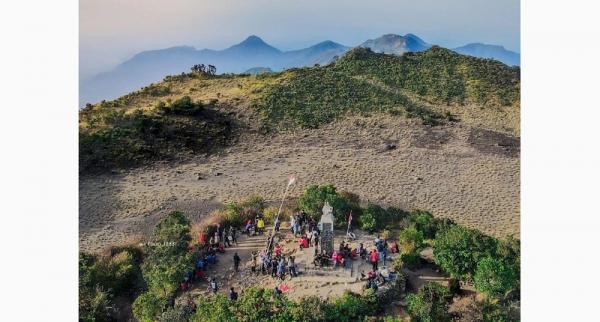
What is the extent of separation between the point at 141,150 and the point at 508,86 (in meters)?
22.6

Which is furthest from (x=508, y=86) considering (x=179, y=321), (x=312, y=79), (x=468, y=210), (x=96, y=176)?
(x=179, y=321)

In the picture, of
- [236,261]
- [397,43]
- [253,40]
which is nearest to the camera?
[236,261]

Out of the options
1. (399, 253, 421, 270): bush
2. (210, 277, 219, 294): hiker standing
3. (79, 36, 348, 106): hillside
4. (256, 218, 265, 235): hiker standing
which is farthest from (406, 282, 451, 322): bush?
(79, 36, 348, 106): hillside

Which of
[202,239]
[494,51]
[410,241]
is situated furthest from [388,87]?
[202,239]

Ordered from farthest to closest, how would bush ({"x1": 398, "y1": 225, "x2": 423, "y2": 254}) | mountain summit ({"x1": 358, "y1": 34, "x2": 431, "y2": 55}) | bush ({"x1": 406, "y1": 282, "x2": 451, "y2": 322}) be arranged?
1. mountain summit ({"x1": 358, "y1": 34, "x2": 431, "y2": 55})
2. bush ({"x1": 398, "y1": 225, "x2": 423, "y2": 254})
3. bush ({"x1": 406, "y1": 282, "x2": 451, "y2": 322})

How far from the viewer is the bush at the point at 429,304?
13672mm

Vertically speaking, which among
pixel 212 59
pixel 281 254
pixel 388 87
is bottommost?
pixel 281 254

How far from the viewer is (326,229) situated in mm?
Answer: 15758

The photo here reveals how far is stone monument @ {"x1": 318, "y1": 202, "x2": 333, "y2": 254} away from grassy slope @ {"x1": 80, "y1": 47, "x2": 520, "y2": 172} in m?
11.8

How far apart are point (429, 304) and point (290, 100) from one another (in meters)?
20.8

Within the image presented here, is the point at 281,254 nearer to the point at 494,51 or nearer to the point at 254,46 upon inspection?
the point at 254,46

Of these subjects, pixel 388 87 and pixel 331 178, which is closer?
pixel 331 178

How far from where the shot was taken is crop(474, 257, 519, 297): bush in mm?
14180

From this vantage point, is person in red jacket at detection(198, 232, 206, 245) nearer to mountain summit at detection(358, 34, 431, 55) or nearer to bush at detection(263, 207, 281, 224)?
bush at detection(263, 207, 281, 224)
